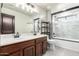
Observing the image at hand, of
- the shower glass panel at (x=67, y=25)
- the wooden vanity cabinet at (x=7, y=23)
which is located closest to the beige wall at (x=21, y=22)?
the wooden vanity cabinet at (x=7, y=23)

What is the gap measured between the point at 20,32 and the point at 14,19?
25 cm

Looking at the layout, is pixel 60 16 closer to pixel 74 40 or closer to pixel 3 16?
pixel 74 40

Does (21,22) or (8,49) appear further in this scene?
(21,22)

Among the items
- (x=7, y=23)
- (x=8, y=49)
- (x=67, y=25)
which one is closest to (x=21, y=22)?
(x=7, y=23)

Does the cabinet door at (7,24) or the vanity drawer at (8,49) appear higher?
the cabinet door at (7,24)

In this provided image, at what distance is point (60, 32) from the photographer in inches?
52.2

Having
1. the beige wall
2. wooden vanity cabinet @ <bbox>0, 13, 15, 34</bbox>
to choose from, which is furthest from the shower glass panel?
wooden vanity cabinet @ <bbox>0, 13, 15, 34</bbox>

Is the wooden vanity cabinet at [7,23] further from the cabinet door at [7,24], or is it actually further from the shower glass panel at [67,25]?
the shower glass panel at [67,25]

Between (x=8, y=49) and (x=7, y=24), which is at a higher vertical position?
(x=7, y=24)

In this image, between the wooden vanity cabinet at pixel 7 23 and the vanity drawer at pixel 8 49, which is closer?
the vanity drawer at pixel 8 49

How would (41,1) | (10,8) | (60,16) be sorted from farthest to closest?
(60,16) → (10,8) → (41,1)

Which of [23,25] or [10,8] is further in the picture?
[23,25]

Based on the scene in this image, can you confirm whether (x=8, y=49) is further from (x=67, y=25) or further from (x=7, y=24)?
(x=67, y=25)

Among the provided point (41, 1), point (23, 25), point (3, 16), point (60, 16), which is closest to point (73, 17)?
point (60, 16)
